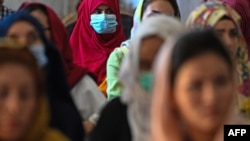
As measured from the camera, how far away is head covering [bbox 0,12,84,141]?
2.37 metres

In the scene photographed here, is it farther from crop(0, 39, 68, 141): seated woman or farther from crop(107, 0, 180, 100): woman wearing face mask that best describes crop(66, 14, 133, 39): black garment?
crop(0, 39, 68, 141): seated woman

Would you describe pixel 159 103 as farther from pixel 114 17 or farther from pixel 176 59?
pixel 114 17

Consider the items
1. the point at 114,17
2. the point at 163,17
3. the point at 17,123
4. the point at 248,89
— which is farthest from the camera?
the point at 114,17

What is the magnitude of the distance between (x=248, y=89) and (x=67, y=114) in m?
0.88

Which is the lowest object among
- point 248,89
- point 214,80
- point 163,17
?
point 248,89

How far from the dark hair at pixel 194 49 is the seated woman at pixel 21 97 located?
0.41m

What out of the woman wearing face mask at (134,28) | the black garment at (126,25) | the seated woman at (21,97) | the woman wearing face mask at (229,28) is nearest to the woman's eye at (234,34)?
the woman wearing face mask at (229,28)

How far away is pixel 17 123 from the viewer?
72.9 inches

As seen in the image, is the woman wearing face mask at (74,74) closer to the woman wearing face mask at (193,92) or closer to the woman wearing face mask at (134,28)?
the woman wearing face mask at (134,28)

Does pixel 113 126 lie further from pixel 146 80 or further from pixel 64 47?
pixel 64 47

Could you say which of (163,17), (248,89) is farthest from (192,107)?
(248,89)

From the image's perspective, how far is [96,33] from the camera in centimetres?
440

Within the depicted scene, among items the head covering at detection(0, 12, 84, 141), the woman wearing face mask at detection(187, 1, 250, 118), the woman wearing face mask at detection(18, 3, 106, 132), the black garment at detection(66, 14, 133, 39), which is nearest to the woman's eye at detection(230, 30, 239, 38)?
the woman wearing face mask at detection(187, 1, 250, 118)

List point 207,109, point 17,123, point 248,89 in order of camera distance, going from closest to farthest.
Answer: point 207,109, point 17,123, point 248,89
